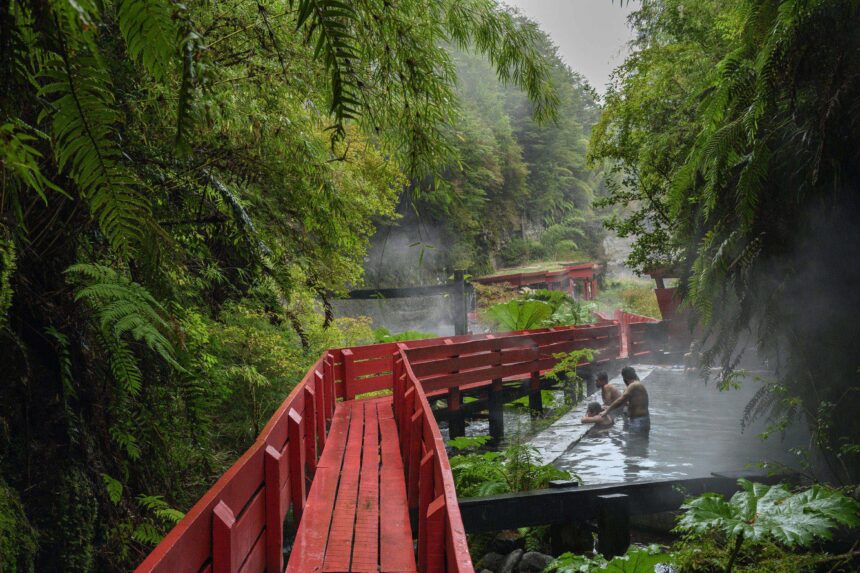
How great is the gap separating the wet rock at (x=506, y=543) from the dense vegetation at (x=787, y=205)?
2861 mm

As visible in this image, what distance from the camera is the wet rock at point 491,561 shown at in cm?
656

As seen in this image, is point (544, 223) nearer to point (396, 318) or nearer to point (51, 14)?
point (396, 318)

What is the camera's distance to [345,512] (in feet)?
15.1

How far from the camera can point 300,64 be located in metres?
4.29

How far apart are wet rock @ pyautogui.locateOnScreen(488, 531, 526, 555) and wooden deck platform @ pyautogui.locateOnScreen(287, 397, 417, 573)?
1555mm

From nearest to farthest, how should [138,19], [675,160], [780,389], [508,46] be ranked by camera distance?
[138,19]
[508,46]
[780,389]
[675,160]

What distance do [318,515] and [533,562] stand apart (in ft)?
8.98

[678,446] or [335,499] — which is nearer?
[335,499]

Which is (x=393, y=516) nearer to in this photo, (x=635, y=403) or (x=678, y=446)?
(x=635, y=403)

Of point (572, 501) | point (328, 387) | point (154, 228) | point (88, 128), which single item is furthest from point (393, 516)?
point (328, 387)

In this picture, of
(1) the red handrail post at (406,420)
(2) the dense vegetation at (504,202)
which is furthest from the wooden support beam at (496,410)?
(2) the dense vegetation at (504,202)

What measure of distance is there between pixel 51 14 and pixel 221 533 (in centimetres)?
200

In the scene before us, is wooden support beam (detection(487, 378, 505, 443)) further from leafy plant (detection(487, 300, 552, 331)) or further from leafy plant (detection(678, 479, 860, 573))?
leafy plant (detection(678, 479, 860, 573))

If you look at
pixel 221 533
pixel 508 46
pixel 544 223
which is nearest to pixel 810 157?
pixel 508 46
